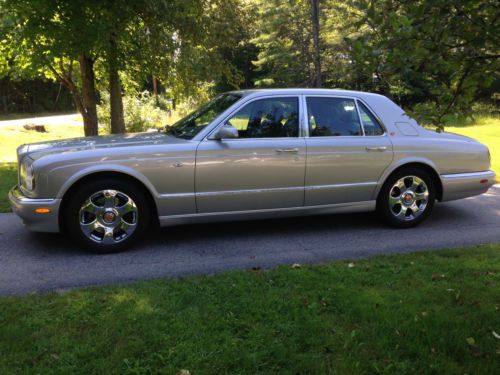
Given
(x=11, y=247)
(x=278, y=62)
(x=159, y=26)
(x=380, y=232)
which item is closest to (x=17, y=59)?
(x=159, y=26)

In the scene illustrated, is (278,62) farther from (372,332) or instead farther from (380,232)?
(372,332)

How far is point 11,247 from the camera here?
16.7 ft

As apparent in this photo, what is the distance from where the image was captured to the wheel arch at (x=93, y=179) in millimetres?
4688

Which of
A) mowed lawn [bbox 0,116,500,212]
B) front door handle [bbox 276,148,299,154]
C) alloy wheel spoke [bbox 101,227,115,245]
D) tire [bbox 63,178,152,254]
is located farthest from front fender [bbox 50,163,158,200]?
mowed lawn [bbox 0,116,500,212]

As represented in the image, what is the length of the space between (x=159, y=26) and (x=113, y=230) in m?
5.44

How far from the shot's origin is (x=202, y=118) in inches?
219

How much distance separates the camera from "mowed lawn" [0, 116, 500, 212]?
29.0 feet

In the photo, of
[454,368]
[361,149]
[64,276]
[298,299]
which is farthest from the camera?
[361,149]

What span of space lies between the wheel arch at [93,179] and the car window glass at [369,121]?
259cm

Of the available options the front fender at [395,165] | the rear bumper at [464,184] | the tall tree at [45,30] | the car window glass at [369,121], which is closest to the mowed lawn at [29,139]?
the front fender at [395,165]

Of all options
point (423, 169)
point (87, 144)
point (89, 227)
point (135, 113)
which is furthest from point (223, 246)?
point (135, 113)

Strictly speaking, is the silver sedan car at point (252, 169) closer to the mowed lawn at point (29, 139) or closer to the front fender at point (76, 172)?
the front fender at point (76, 172)

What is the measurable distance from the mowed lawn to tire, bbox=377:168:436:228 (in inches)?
31.2

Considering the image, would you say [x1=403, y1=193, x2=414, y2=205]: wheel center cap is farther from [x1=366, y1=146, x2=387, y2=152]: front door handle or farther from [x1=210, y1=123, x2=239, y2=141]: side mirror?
[x1=210, y1=123, x2=239, y2=141]: side mirror
